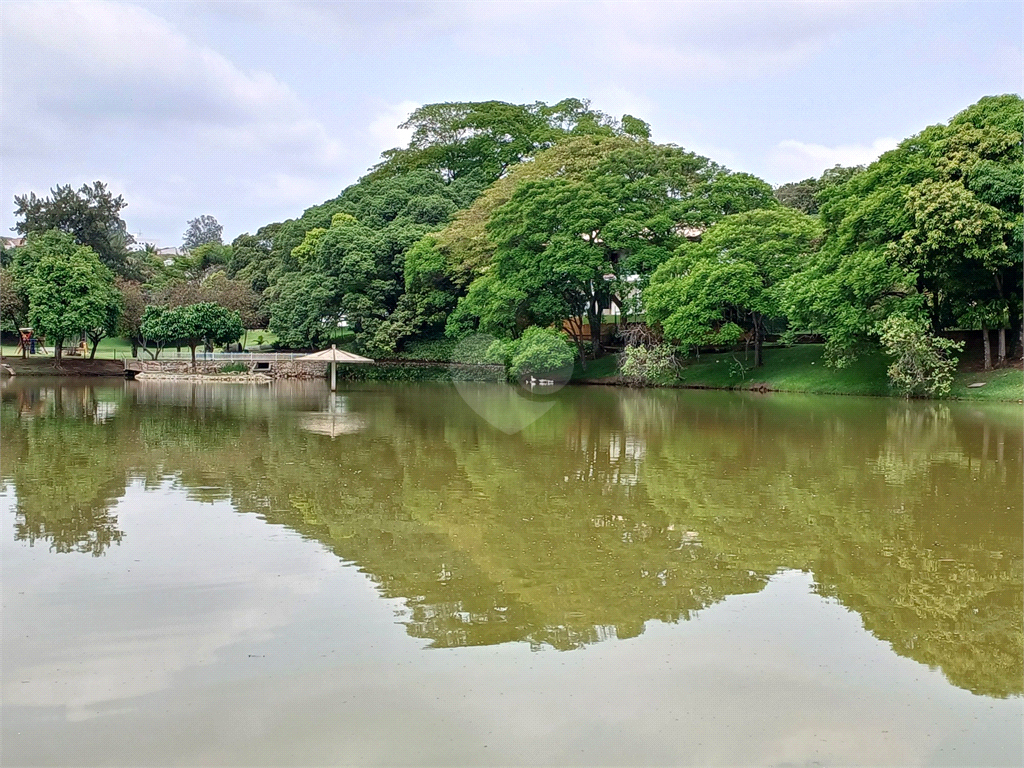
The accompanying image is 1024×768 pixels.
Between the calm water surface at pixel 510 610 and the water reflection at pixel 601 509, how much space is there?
38mm

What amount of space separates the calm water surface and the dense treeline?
1329 centimetres

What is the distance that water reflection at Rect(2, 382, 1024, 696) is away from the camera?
5.53 metres

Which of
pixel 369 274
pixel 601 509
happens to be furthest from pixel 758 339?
pixel 601 509

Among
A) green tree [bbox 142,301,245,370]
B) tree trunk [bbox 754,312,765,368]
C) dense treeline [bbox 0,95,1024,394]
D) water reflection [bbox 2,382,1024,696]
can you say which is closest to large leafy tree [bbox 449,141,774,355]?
dense treeline [bbox 0,95,1024,394]

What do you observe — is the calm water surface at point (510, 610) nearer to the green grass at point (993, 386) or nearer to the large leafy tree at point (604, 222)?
the green grass at point (993, 386)

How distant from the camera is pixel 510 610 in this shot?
18.0 feet

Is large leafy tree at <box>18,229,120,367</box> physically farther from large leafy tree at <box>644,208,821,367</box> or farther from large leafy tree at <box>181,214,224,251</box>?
large leafy tree at <box>181,214,224,251</box>

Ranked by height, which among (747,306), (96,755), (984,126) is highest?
(984,126)

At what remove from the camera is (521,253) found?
3428 centimetres

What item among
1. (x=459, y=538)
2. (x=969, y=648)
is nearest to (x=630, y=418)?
(x=459, y=538)

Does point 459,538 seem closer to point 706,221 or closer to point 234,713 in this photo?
point 234,713

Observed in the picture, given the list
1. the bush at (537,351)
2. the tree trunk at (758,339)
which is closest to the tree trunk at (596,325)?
the bush at (537,351)

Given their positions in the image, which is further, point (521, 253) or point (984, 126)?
point (521, 253)

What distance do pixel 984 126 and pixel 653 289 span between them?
11.1m
